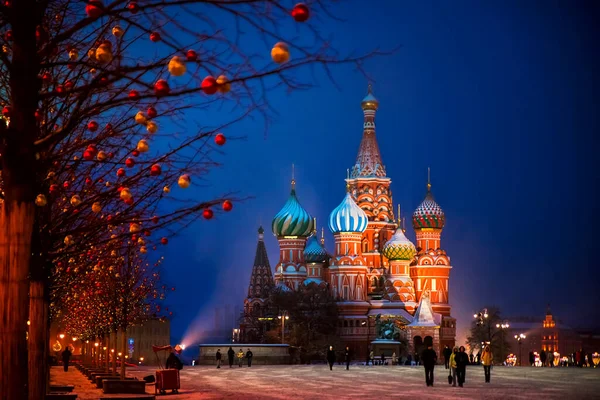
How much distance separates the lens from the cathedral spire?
11169cm

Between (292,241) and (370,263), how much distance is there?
916 centimetres

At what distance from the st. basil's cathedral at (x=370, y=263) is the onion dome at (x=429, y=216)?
0.07 meters

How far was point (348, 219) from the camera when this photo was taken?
103250 millimetres

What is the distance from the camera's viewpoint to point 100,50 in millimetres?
7914

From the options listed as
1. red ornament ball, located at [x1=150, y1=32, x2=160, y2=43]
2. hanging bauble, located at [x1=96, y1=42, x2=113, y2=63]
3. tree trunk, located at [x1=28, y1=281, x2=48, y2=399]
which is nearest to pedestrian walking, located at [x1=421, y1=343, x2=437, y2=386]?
tree trunk, located at [x1=28, y1=281, x2=48, y2=399]

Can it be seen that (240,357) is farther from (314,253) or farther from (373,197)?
(373,197)

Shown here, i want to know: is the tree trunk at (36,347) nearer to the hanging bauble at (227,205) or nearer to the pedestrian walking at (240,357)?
the hanging bauble at (227,205)

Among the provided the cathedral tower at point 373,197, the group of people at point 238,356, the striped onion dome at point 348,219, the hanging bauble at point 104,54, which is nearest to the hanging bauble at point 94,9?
the hanging bauble at point 104,54

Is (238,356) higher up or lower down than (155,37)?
lower down

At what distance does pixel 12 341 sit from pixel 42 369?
16.8 ft

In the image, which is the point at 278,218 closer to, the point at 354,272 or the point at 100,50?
the point at 354,272

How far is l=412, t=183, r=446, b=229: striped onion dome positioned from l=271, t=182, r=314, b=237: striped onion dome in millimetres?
11752

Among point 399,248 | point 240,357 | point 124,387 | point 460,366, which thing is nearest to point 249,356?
point 240,357

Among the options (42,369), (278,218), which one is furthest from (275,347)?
(42,369)
